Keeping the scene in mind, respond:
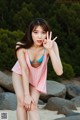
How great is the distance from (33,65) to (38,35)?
248 mm

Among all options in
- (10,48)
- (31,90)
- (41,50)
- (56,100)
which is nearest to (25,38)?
(41,50)

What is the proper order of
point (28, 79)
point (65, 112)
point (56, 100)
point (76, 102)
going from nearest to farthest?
1. point (28, 79)
2. point (65, 112)
3. point (56, 100)
4. point (76, 102)

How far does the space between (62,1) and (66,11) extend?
0.92m

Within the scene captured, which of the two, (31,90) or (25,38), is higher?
(25,38)

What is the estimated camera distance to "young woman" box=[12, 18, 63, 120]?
3412mm

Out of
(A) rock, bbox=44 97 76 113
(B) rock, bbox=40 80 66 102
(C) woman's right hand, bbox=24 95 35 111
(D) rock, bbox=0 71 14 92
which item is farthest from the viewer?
(D) rock, bbox=0 71 14 92

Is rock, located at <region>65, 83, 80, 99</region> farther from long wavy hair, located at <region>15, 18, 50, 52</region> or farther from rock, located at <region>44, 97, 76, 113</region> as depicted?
long wavy hair, located at <region>15, 18, 50, 52</region>

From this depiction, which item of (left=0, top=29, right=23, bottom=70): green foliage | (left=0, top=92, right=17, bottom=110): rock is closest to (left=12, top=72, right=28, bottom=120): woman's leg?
(left=0, top=92, right=17, bottom=110): rock

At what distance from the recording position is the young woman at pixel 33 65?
11.2ft

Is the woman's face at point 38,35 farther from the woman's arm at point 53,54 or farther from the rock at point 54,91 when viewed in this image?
the rock at point 54,91

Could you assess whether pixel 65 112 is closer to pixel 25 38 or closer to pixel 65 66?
pixel 25 38

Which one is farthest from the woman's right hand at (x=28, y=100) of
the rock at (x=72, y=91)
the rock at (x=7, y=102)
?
the rock at (x=72, y=91)

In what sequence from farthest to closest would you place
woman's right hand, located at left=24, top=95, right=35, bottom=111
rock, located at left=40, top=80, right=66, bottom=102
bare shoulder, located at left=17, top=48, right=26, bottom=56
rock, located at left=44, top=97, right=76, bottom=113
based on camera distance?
rock, located at left=40, top=80, right=66, bottom=102 < rock, located at left=44, top=97, right=76, bottom=113 < bare shoulder, located at left=17, top=48, right=26, bottom=56 < woman's right hand, located at left=24, top=95, right=35, bottom=111

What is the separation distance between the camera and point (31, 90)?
3490mm
